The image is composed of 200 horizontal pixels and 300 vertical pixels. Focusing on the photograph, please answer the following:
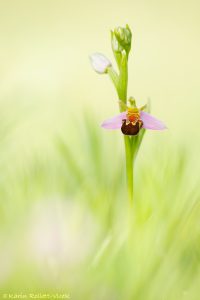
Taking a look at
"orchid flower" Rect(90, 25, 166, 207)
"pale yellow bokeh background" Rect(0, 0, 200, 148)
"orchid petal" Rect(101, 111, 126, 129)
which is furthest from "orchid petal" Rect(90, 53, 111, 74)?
"pale yellow bokeh background" Rect(0, 0, 200, 148)

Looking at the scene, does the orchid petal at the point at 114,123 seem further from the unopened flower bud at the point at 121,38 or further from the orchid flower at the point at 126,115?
the unopened flower bud at the point at 121,38

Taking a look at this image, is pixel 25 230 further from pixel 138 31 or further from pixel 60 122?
pixel 138 31

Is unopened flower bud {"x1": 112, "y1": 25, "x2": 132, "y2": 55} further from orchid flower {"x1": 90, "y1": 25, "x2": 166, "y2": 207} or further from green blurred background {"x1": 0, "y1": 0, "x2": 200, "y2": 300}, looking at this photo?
green blurred background {"x1": 0, "y1": 0, "x2": 200, "y2": 300}

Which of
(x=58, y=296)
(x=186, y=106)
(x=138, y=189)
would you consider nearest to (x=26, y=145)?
(x=138, y=189)

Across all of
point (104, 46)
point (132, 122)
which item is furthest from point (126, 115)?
point (104, 46)

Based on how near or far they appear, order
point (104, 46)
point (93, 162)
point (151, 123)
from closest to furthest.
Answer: point (93, 162)
point (151, 123)
point (104, 46)

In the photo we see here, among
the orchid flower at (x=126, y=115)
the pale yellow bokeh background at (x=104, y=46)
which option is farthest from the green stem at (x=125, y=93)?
the pale yellow bokeh background at (x=104, y=46)

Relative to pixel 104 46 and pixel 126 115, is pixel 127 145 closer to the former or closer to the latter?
pixel 126 115
